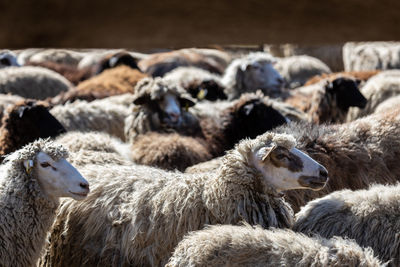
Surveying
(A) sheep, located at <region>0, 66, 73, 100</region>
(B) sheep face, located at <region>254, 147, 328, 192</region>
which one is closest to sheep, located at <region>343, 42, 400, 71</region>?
(A) sheep, located at <region>0, 66, 73, 100</region>

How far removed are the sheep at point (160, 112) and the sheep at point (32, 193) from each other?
2.57m

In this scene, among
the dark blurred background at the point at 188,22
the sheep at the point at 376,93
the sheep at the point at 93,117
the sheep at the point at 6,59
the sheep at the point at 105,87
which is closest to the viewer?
the dark blurred background at the point at 188,22

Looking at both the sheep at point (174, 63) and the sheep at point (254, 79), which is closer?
the sheep at point (254, 79)

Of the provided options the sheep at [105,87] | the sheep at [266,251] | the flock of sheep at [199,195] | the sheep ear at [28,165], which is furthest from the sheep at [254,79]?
the sheep at [266,251]

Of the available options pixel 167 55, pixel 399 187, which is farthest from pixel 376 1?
pixel 167 55

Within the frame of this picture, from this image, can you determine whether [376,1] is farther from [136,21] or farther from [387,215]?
[387,215]

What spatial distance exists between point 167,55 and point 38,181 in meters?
11.3

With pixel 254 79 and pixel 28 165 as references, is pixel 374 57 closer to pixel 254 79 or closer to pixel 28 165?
pixel 254 79

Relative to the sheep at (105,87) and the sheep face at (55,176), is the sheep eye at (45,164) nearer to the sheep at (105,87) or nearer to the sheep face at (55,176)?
the sheep face at (55,176)

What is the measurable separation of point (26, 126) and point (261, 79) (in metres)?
4.15

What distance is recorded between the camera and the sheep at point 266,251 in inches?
111

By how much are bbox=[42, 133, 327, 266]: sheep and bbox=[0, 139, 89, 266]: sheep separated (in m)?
0.20

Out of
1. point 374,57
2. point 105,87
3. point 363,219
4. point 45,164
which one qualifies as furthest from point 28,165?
point 374,57

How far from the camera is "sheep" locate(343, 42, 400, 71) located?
50.1 feet
